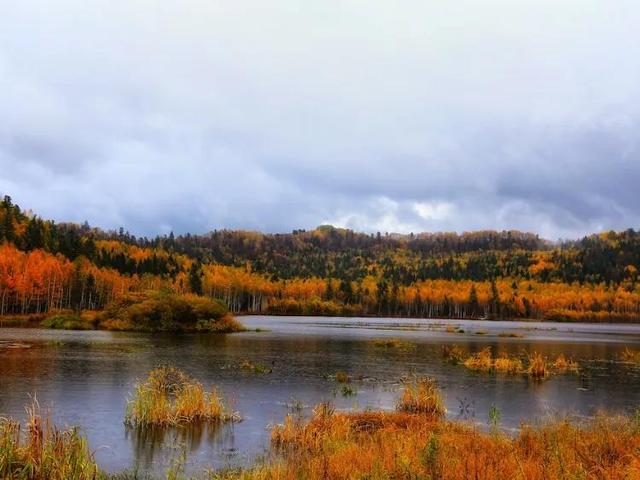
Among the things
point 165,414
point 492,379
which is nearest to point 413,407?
point 165,414

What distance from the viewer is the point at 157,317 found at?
386 feet

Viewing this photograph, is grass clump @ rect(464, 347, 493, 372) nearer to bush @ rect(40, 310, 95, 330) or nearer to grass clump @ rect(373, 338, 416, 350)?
grass clump @ rect(373, 338, 416, 350)

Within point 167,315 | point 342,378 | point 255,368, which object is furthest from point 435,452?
point 167,315

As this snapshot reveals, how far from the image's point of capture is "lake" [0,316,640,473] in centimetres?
2636

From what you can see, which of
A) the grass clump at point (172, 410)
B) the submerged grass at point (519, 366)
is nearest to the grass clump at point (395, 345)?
the submerged grass at point (519, 366)

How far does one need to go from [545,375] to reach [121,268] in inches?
6621

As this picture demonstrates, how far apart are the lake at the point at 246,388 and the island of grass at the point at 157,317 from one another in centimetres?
3628

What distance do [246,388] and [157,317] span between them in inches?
3126

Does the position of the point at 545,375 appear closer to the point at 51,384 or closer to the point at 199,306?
the point at 51,384

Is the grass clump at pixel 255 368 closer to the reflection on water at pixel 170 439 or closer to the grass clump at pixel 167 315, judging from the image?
the reflection on water at pixel 170 439

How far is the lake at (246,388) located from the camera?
26.4m

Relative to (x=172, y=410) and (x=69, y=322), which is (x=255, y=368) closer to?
(x=172, y=410)

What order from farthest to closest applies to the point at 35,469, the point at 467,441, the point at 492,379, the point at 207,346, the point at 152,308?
the point at 152,308
the point at 207,346
the point at 492,379
the point at 467,441
the point at 35,469

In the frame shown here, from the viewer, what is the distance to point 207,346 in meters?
81.6
